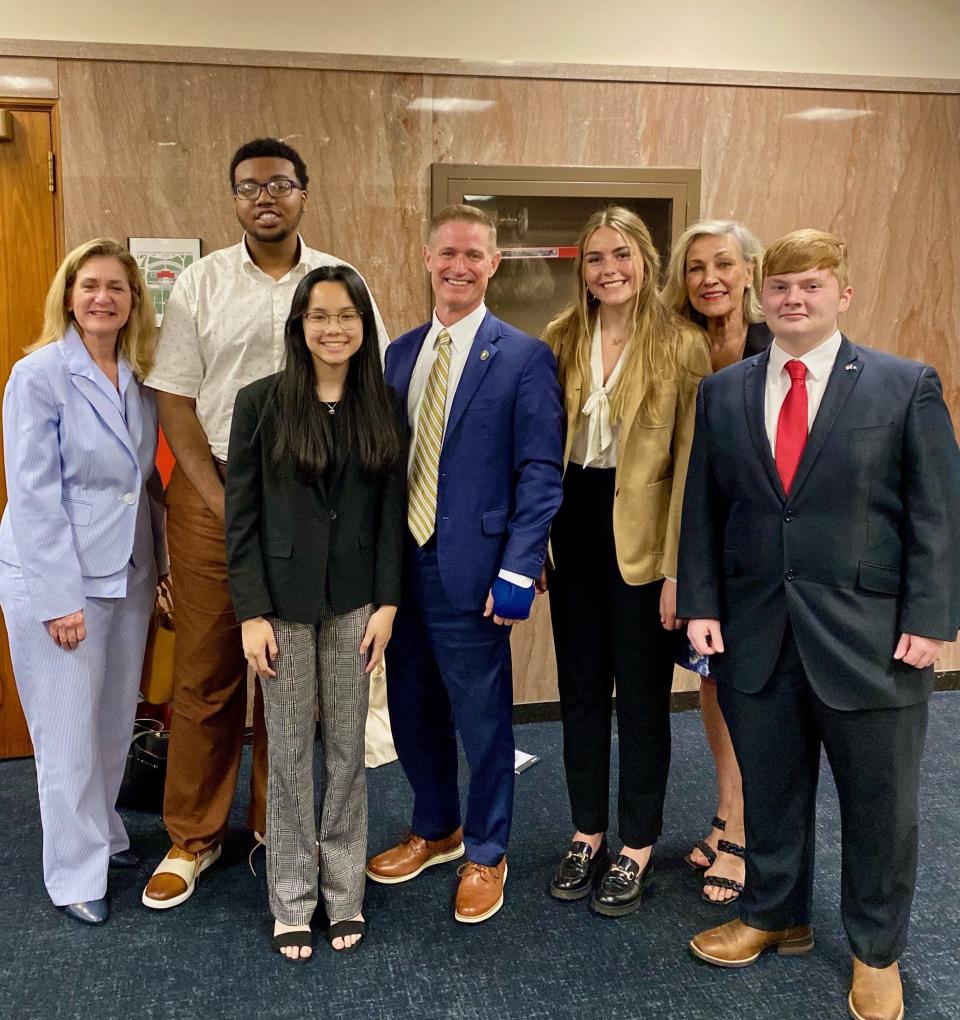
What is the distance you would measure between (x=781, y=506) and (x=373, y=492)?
90 centimetres

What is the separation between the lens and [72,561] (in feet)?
7.50

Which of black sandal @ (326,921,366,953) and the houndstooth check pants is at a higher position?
the houndstooth check pants

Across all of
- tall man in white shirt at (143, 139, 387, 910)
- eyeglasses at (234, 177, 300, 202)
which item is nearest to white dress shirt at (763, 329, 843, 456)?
tall man in white shirt at (143, 139, 387, 910)

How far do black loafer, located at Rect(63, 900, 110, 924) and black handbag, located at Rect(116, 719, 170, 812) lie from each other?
1.90 feet

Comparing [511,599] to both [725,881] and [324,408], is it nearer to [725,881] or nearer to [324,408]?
[324,408]

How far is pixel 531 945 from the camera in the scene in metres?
2.26

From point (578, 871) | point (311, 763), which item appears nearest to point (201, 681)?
point (311, 763)

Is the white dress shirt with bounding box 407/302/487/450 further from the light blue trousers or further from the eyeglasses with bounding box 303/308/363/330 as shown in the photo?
the light blue trousers

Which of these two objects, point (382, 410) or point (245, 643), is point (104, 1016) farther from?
point (382, 410)

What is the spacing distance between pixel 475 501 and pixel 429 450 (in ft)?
0.57

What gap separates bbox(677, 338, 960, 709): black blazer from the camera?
1841 millimetres

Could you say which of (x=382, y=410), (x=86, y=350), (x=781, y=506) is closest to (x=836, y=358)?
(x=781, y=506)

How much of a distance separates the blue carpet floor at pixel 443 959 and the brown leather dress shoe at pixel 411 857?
0.03 metres

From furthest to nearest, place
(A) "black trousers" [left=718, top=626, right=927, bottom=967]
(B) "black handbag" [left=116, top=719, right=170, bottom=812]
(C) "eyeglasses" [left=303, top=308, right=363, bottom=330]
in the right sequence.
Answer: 1. (B) "black handbag" [left=116, top=719, right=170, bottom=812]
2. (C) "eyeglasses" [left=303, top=308, right=363, bottom=330]
3. (A) "black trousers" [left=718, top=626, right=927, bottom=967]
